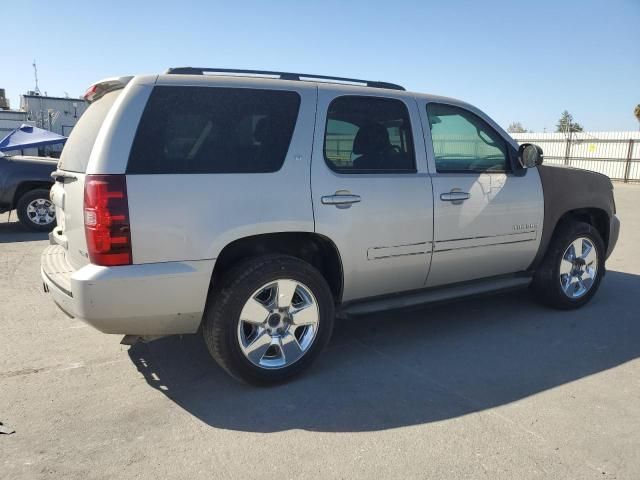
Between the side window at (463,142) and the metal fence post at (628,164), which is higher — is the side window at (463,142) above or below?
above

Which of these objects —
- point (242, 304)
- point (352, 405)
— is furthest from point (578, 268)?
point (242, 304)

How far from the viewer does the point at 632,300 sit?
5359 millimetres

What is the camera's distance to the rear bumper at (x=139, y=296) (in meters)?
2.83

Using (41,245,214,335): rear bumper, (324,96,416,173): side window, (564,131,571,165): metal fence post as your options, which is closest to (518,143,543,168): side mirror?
(324,96,416,173): side window

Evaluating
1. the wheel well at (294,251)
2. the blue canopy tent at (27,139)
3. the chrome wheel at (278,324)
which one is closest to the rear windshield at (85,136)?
the wheel well at (294,251)

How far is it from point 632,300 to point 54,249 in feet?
18.0

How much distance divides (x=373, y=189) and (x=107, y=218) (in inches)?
68.3

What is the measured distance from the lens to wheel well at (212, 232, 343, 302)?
10.8 ft

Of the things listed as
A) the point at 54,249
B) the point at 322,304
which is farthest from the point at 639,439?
the point at 54,249

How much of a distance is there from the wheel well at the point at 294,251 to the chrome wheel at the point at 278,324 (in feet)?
0.92

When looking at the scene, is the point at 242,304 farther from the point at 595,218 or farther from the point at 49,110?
the point at 49,110

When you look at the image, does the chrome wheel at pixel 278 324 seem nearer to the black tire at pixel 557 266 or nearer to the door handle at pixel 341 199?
the door handle at pixel 341 199

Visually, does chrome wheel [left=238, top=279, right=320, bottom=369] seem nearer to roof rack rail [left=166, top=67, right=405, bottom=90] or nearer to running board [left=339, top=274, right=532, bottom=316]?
running board [left=339, top=274, right=532, bottom=316]

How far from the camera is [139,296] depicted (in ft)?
9.48
